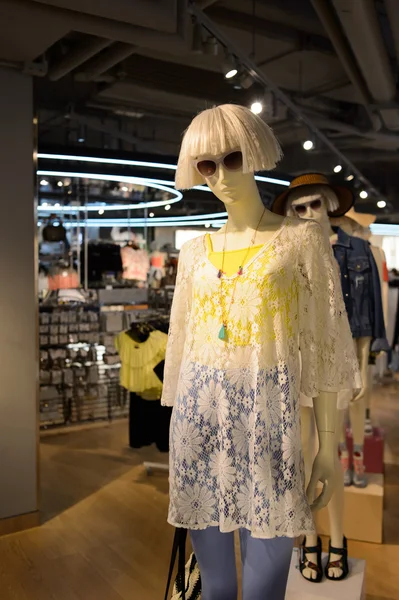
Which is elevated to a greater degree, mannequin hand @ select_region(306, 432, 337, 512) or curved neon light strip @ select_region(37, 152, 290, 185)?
curved neon light strip @ select_region(37, 152, 290, 185)

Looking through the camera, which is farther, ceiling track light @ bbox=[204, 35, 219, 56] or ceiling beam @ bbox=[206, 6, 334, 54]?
ceiling beam @ bbox=[206, 6, 334, 54]

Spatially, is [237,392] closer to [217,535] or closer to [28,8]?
[217,535]

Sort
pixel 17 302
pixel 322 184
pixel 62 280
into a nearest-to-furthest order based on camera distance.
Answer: pixel 322 184, pixel 17 302, pixel 62 280

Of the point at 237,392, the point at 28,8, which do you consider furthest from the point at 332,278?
the point at 28,8

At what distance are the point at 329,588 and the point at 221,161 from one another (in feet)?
6.05

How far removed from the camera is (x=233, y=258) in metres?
1.54

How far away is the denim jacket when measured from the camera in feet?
10.1

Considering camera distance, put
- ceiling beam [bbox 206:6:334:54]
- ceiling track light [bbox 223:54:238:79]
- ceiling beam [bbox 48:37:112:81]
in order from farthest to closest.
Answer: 1. ceiling beam [bbox 206:6:334:54]
2. ceiling track light [bbox 223:54:238:79]
3. ceiling beam [bbox 48:37:112:81]

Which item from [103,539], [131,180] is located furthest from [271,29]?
[103,539]

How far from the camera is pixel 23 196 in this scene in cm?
347

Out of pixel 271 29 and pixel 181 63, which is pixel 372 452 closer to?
pixel 271 29

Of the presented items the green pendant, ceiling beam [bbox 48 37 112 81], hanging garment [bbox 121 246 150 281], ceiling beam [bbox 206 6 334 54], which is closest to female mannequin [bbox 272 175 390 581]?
the green pendant

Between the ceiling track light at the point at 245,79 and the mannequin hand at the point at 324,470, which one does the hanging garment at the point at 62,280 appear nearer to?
the ceiling track light at the point at 245,79

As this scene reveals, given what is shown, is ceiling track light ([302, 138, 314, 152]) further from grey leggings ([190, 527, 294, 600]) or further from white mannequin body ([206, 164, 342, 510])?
grey leggings ([190, 527, 294, 600])
